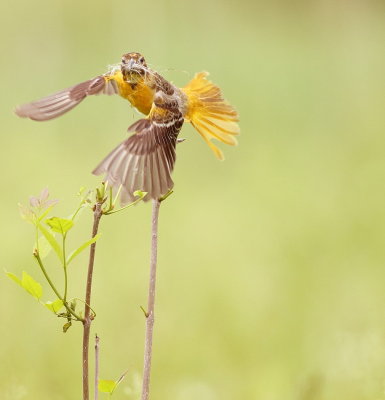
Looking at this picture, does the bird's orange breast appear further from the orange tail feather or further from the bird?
the orange tail feather

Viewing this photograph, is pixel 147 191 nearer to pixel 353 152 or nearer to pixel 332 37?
pixel 353 152

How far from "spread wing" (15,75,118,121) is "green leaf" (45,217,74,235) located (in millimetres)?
152

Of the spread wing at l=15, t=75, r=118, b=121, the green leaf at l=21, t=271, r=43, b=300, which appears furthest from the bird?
the green leaf at l=21, t=271, r=43, b=300

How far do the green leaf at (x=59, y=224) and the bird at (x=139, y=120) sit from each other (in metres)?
0.09

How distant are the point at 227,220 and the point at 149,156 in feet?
8.12

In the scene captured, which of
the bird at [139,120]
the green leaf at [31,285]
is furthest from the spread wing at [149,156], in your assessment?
the green leaf at [31,285]

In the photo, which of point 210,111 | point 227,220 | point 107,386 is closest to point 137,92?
point 210,111

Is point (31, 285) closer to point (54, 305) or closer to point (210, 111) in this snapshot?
point (54, 305)

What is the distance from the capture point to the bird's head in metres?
1.11

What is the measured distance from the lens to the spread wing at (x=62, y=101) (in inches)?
42.7

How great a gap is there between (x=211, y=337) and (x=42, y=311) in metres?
0.52

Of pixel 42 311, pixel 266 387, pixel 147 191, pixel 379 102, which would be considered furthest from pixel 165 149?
pixel 379 102

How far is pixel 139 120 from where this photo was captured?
3.93 feet

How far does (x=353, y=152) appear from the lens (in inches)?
177
